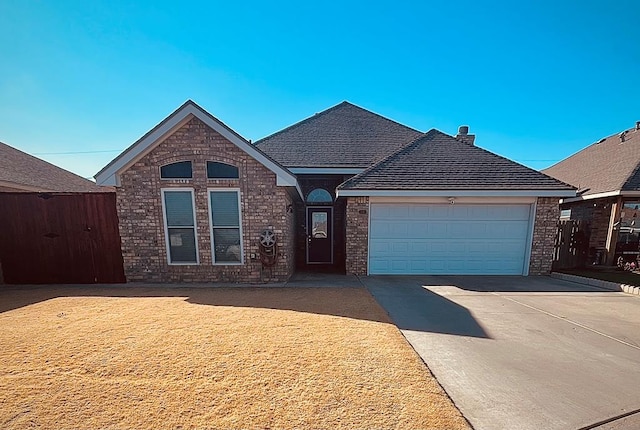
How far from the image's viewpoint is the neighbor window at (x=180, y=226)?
673 centimetres

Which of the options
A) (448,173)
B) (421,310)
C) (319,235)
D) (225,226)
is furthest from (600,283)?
(225,226)

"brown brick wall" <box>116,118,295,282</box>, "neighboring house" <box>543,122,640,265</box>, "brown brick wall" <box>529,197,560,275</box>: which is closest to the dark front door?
"brown brick wall" <box>116,118,295,282</box>

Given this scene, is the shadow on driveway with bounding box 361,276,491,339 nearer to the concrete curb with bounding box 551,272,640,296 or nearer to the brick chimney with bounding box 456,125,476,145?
the concrete curb with bounding box 551,272,640,296

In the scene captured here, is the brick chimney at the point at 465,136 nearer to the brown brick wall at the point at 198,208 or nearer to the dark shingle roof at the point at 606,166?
the dark shingle roof at the point at 606,166

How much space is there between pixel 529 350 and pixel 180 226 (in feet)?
25.0

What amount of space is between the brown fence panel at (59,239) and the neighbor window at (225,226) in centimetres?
259

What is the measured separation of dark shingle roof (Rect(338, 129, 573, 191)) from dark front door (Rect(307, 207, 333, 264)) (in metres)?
2.85

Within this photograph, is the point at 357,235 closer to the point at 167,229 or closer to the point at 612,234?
the point at 167,229

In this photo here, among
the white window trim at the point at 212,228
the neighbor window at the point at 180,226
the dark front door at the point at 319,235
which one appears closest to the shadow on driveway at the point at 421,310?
the dark front door at the point at 319,235

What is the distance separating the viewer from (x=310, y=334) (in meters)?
3.72

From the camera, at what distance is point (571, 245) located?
8.83 m

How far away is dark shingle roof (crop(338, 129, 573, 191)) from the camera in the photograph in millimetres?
7414

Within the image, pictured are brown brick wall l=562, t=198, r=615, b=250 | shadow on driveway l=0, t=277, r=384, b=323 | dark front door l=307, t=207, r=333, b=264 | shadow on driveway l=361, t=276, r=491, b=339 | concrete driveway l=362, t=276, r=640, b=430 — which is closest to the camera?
concrete driveway l=362, t=276, r=640, b=430

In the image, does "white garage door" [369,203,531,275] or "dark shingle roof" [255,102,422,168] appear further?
"dark shingle roof" [255,102,422,168]
